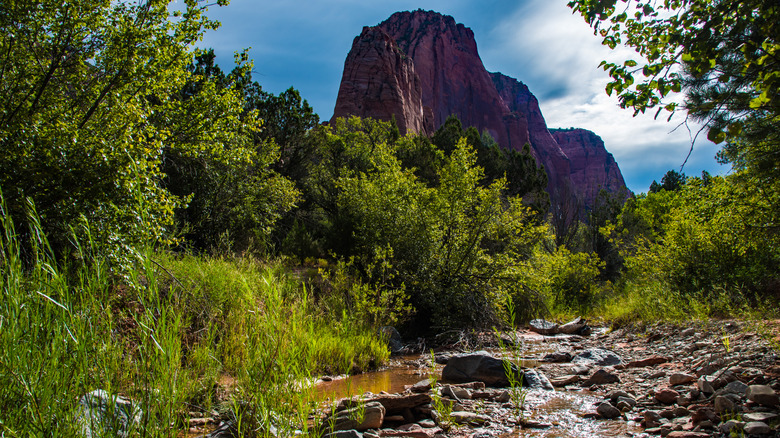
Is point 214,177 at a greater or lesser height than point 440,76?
lesser

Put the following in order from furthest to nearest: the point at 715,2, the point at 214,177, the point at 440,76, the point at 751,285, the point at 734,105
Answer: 1. the point at 440,76
2. the point at 214,177
3. the point at 751,285
4. the point at 734,105
5. the point at 715,2

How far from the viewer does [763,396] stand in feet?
9.96

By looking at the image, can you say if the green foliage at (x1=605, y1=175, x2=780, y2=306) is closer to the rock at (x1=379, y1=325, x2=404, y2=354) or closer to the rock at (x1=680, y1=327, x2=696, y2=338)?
the rock at (x1=680, y1=327, x2=696, y2=338)

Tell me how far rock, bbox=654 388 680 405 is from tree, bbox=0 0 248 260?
5.47 meters

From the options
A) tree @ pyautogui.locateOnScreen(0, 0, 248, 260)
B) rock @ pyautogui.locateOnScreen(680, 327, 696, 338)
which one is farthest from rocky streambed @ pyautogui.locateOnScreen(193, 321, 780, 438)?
tree @ pyautogui.locateOnScreen(0, 0, 248, 260)

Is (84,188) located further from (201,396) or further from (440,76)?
(440,76)

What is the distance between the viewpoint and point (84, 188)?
4.99 m

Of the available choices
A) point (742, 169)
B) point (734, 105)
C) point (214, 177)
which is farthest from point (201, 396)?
point (214, 177)

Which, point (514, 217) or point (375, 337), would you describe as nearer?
point (375, 337)

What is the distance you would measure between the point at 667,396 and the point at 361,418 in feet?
9.85

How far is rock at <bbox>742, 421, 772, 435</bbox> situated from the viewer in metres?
2.62

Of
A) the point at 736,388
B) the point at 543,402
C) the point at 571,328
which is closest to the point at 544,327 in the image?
the point at 571,328

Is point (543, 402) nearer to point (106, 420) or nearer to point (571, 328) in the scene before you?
point (106, 420)

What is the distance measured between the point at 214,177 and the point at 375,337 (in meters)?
7.69
